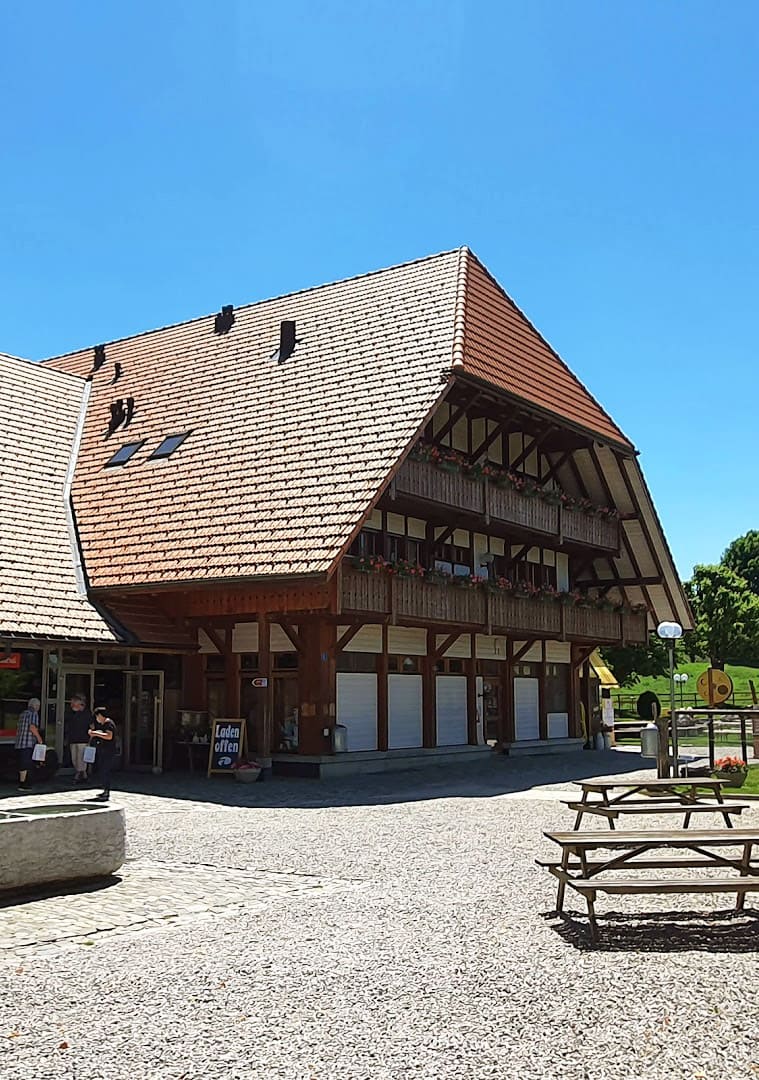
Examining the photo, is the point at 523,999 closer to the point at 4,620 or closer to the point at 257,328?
the point at 4,620

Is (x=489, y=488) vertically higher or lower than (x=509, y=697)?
higher

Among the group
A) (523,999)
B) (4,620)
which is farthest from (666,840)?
(4,620)

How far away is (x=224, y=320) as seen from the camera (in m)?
31.3

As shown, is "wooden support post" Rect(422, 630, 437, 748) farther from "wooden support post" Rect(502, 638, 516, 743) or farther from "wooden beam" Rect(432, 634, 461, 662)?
"wooden support post" Rect(502, 638, 516, 743)

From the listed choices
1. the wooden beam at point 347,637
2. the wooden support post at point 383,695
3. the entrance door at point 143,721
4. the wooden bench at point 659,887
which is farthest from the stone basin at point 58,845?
the wooden support post at point 383,695

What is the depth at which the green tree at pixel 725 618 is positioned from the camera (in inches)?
2657

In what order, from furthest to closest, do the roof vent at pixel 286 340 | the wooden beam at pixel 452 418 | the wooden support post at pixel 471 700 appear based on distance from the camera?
the wooden support post at pixel 471 700 → the roof vent at pixel 286 340 → the wooden beam at pixel 452 418

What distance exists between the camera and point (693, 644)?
6912 centimetres

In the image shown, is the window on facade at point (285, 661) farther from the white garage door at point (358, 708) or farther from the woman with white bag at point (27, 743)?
the woman with white bag at point (27, 743)

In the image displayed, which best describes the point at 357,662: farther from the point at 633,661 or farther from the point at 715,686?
the point at 633,661

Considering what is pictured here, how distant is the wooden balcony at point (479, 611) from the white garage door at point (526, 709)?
210cm

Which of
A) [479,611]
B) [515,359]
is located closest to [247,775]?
[479,611]

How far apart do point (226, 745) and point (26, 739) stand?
432 cm

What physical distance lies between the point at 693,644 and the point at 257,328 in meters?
46.5
